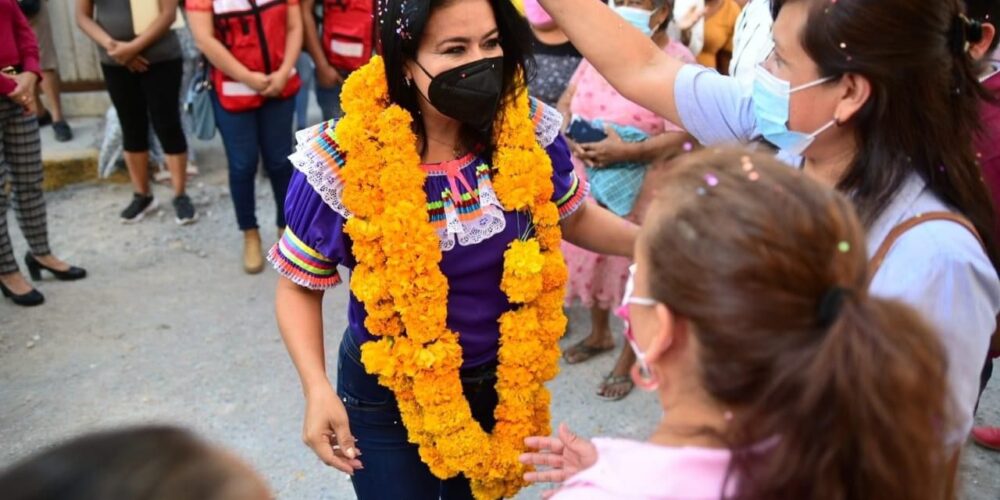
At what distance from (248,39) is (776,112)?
11.2 feet

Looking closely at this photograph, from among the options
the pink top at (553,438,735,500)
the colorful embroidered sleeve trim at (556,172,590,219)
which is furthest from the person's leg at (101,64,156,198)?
the pink top at (553,438,735,500)

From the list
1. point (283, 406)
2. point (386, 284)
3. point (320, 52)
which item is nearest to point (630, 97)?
point (386, 284)

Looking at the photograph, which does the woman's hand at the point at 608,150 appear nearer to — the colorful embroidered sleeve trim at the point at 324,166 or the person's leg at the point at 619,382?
the person's leg at the point at 619,382

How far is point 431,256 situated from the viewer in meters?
1.88

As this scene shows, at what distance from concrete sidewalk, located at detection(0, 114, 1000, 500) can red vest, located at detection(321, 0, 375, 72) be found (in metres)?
1.34

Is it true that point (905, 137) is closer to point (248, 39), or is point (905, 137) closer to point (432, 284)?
point (432, 284)

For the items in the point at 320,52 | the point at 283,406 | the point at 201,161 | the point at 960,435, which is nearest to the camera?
the point at 960,435

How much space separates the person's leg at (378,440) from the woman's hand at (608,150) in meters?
1.76

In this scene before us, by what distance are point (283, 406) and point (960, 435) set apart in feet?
9.19

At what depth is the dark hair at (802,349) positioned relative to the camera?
97 centimetres

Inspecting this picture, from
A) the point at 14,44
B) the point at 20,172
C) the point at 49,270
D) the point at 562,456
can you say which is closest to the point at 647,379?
the point at 562,456

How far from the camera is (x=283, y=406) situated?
11.9 feet

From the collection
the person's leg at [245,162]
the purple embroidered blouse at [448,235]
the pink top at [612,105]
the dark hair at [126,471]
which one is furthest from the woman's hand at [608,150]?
the dark hair at [126,471]

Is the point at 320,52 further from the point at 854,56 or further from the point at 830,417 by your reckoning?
the point at 830,417
